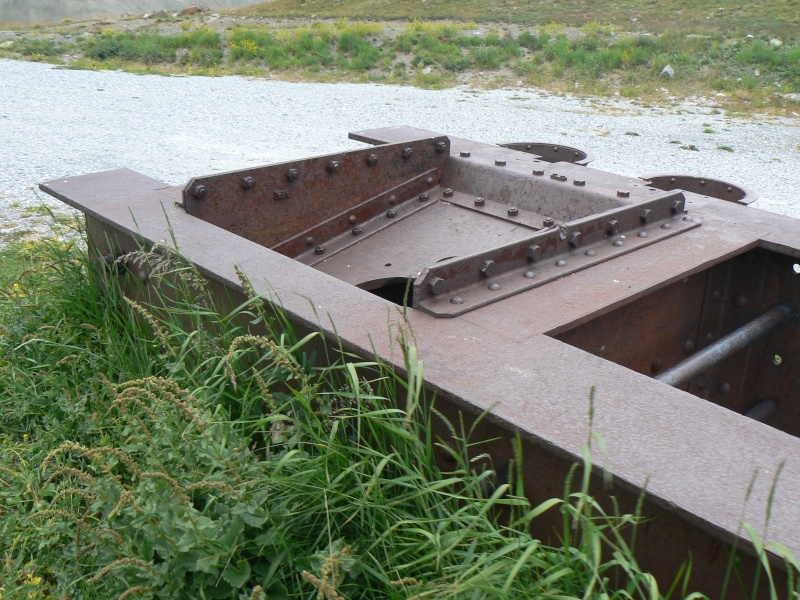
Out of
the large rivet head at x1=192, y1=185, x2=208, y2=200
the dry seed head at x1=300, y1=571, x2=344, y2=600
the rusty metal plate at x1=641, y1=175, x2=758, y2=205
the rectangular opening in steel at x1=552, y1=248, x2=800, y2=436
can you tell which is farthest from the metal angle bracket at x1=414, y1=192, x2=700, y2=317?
the large rivet head at x1=192, y1=185, x2=208, y2=200

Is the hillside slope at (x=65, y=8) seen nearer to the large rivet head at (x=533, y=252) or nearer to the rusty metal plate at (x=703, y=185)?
the rusty metal plate at (x=703, y=185)

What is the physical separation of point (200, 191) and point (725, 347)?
1.99 meters

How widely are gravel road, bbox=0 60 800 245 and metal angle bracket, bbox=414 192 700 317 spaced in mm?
4749

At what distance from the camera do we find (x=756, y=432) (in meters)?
1.83

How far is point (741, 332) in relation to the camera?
296 cm

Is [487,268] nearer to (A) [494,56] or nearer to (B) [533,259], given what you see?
(B) [533,259]

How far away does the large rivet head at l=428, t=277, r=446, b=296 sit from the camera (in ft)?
8.23

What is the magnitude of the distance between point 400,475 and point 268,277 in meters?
0.86

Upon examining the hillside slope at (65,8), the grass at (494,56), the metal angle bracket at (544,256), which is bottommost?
the hillside slope at (65,8)

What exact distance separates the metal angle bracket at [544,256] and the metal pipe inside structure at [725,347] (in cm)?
43

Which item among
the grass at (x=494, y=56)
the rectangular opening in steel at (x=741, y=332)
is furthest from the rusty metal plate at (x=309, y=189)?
the grass at (x=494, y=56)

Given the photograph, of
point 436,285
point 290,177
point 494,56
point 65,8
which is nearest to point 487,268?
point 436,285

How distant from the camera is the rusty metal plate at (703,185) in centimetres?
398

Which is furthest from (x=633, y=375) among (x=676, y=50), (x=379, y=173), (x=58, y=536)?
(x=676, y=50)
